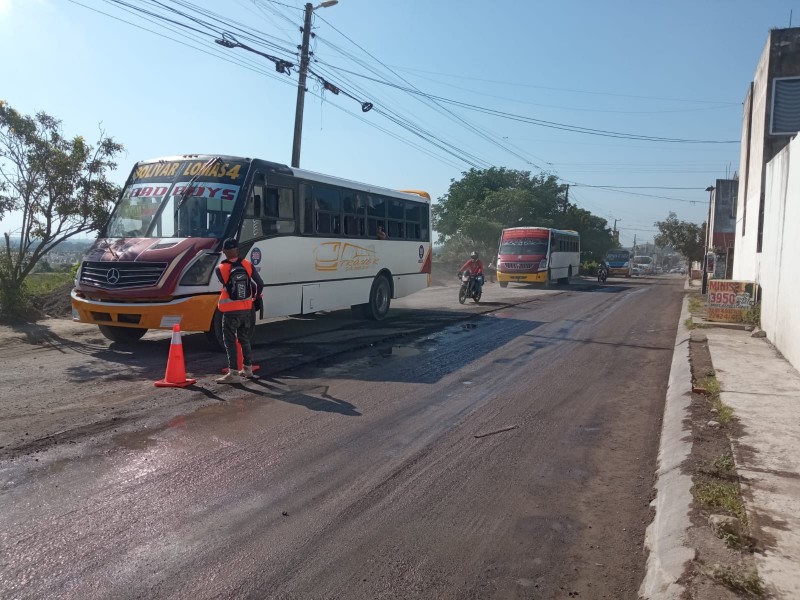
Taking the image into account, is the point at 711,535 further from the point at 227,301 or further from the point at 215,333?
the point at 215,333

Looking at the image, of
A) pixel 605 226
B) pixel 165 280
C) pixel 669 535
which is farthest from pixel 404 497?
pixel 605 226

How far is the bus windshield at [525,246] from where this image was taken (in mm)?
31234

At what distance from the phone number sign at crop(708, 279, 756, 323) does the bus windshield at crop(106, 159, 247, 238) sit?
10.0 m

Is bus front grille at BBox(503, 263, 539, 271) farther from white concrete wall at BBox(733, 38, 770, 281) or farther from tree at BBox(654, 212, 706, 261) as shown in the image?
tree at BBox(654, 212, 706, 261)

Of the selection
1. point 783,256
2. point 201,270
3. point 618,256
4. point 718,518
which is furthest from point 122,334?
point 618,256

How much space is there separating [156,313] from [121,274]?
34.1 inches

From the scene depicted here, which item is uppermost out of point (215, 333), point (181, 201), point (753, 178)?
point (753, 178)

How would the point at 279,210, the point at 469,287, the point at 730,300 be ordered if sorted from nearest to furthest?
the point at 279,210 → the point at 730,300 → the point at 469,287

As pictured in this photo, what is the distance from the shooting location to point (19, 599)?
311cm

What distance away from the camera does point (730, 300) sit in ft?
44.8

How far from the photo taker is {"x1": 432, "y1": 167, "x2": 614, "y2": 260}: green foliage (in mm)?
45656

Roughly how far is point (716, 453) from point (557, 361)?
5.00 meters

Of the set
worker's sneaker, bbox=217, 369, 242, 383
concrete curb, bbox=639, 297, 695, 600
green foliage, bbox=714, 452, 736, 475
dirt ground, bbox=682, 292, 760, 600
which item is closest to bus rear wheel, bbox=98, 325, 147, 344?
worker's sneaker, bbox=217, 369, 242, 383

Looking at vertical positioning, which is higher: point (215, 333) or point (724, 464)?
point (215, 333)
